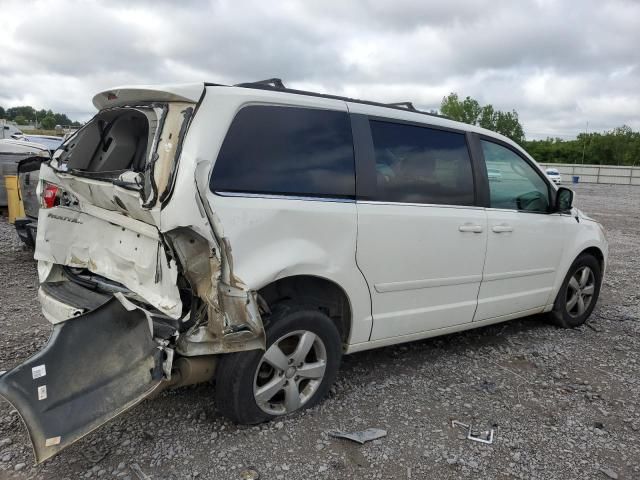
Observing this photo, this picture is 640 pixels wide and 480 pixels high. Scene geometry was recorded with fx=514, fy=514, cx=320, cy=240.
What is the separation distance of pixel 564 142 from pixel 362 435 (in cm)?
8878

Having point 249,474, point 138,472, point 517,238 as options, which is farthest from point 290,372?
point 517,238

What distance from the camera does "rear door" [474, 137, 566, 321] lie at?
4.01 meters

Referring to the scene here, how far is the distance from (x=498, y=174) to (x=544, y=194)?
2.18ft

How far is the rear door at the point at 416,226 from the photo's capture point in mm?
3253

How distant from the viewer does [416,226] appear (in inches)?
134

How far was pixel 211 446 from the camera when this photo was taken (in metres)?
2.86

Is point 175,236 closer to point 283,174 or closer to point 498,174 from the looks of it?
point 283,174

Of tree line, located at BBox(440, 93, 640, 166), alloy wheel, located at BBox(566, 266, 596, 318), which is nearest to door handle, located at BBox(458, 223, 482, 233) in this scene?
alloy wheel, located at BBox(566, 266, 596, 318)

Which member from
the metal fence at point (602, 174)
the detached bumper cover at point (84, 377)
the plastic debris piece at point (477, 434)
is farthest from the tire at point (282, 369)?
the metal fence at point (602, 174)

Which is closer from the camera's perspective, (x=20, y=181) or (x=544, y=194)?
(x=544, y=194)

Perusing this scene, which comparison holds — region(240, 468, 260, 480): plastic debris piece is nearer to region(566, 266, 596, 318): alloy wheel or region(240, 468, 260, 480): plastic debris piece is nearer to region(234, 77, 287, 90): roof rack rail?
region(234, 77, 287, 90): roof rack rail

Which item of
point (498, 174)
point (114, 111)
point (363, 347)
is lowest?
point (363, 347)

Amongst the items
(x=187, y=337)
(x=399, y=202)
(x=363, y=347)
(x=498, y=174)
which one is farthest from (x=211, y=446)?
(x=498, y=174)

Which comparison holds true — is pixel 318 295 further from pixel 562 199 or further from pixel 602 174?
pixel 602 174
